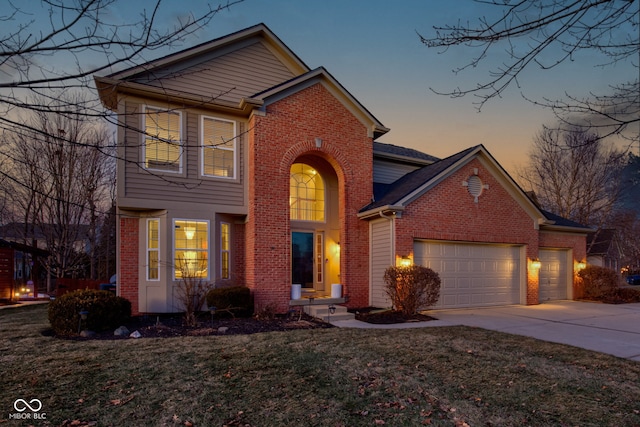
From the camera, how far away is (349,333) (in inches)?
317

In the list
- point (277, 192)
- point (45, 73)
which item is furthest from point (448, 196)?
point (45, 73)

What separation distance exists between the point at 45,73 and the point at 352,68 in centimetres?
559

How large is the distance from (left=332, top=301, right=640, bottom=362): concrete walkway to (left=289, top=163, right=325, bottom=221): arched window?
433cm

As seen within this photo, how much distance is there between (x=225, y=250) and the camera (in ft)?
38.2

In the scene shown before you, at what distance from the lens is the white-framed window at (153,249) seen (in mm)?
10812

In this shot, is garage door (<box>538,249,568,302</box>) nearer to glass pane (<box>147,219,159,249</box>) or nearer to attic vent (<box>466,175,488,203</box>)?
attic vent (<box>466,175,488,203</box>)

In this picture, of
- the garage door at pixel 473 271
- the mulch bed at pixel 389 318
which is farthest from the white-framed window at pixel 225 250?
the garage door at pixel 473 271

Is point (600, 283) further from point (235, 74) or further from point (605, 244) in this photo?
point (235, 74)

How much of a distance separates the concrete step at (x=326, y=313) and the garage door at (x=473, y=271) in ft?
9.94

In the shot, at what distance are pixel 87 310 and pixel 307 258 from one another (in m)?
6.64

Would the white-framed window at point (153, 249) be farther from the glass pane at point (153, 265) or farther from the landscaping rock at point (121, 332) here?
the landscaping rock at point (121, 332)

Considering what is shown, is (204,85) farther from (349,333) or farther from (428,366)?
(428,366)

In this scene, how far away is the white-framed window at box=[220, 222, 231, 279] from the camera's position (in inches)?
453

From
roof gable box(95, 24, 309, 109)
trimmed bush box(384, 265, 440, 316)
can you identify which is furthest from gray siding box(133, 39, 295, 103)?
trimmed bush box(384, 265, 440, 316)
